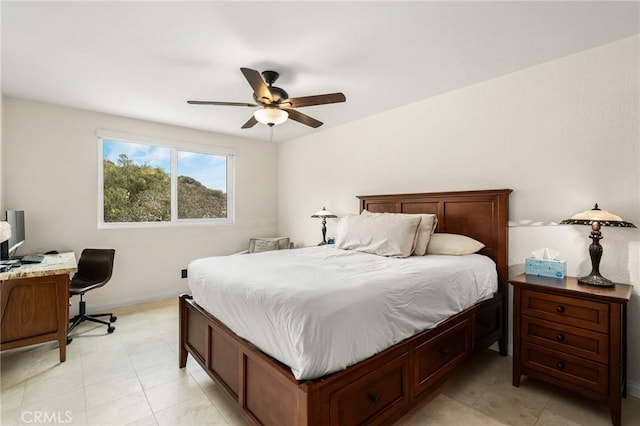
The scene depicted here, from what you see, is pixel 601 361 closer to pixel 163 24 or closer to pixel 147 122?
pixel 163 24

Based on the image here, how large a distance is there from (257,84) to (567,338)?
108 inches

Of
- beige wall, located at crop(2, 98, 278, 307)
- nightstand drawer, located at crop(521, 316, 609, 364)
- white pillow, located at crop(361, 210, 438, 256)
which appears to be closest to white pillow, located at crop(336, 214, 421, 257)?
white pillow, located at crop(361, 210, 438, 256)

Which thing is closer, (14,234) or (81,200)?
(14,234)

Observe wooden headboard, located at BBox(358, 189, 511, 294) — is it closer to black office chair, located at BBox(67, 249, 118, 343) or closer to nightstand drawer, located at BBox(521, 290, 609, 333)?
nightstand drawer, located at BBox(521, 290, 609, 333)

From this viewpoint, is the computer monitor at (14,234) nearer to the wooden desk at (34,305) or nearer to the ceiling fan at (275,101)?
the wooden desk at (34,305)

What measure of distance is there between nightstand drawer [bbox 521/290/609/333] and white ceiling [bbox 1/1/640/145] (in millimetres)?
1800

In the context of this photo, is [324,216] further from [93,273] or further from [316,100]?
[93,273]

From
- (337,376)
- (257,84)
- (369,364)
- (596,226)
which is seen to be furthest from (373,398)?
(257,84)

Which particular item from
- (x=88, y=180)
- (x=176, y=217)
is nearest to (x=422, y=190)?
(x=176, y=217)

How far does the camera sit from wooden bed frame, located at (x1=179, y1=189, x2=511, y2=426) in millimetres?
1323

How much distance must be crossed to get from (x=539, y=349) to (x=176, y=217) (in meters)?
4.40

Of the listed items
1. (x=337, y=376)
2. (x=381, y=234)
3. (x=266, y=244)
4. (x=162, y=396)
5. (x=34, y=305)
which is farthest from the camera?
(x=266, y=244)

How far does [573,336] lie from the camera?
6.33ft

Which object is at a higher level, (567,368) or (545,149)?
(545,149)
